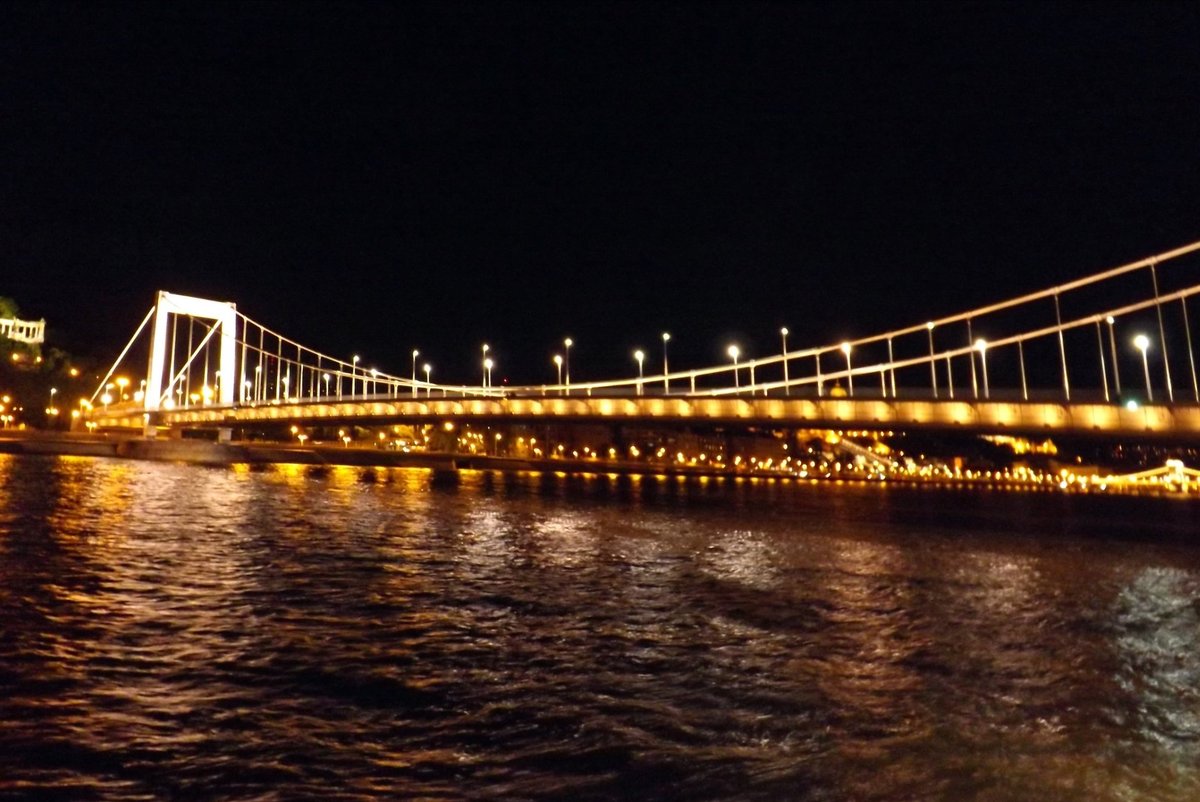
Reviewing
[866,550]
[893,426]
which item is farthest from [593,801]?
[893,426]

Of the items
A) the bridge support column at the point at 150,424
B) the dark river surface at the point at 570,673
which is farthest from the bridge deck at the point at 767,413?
the dark river surface at the point at 570,673

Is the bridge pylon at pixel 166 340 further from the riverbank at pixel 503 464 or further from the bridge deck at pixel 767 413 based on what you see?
the bridge deck at pixel 767 413

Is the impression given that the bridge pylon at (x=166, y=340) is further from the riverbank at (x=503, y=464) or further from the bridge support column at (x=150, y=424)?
the riverbank at (x=503, y=464)

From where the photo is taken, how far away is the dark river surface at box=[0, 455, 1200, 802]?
17.9 feet

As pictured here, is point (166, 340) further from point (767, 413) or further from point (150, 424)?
point (767, 413)

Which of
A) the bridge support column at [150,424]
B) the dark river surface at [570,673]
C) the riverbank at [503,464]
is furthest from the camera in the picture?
the bridge support column at [150,424]

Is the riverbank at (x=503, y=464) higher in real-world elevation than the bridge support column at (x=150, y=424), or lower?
lower

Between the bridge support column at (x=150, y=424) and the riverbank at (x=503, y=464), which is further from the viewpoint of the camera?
the bridge support column at (x=150, y=424)

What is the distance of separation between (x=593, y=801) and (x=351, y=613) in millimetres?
6195

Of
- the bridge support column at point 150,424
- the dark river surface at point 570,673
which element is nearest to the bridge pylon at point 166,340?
the bridge support column at point 150,424

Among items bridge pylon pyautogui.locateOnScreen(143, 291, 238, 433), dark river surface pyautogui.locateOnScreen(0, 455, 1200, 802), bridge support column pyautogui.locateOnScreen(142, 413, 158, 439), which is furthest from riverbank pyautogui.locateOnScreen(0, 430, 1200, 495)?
dark river surface pyautogui.locateOnScreen(0, 455, 1200, 802)

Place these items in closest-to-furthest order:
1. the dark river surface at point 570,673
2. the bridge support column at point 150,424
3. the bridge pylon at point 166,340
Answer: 1. the dark river surface at point 570,673
2. the bridge support column at point 150,424
3. the bridge pylon at point 166,340

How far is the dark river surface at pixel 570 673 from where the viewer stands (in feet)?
17.9

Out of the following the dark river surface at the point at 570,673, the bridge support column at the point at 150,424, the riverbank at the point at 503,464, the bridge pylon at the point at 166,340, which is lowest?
the dark river surface at the point at 570,673
